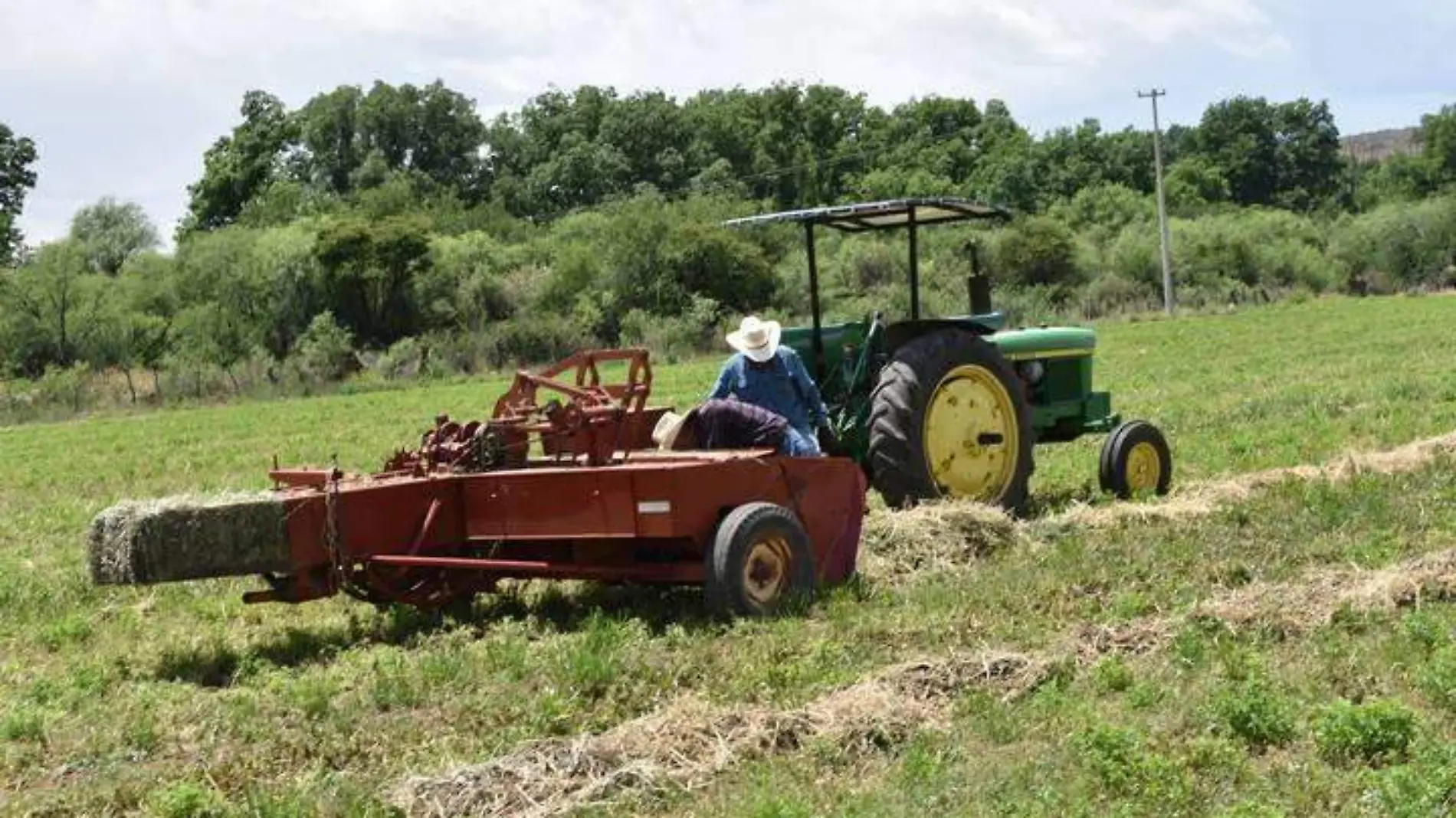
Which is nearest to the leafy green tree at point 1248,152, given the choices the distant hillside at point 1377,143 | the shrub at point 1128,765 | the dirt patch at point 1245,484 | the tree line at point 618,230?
the tree line at point 618,230

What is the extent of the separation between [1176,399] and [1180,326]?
26560 mm

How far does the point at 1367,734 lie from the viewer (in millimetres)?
5242

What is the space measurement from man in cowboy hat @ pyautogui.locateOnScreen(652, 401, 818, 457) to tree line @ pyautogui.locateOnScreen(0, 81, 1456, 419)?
39.6 ft

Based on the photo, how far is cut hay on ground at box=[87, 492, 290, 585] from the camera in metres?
7.20

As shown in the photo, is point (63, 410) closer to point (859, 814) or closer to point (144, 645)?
point (144, 645)

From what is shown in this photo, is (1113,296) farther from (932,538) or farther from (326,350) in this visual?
(932,538)

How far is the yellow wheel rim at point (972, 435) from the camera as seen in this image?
10.4 meters

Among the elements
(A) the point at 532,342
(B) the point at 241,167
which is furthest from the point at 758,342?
(B) the point at 241,167

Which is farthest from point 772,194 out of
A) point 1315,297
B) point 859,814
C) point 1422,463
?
point 859,814

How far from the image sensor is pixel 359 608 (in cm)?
905

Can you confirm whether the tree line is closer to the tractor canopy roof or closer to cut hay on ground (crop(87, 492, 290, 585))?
the tractor canopy roof

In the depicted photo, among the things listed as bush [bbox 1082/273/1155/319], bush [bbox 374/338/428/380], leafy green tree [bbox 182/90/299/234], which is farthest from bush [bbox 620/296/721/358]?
leafy green tree [bbox 182/90/299/234]

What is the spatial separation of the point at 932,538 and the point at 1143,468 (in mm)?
3031

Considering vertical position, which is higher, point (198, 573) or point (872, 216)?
point (872, 216)
